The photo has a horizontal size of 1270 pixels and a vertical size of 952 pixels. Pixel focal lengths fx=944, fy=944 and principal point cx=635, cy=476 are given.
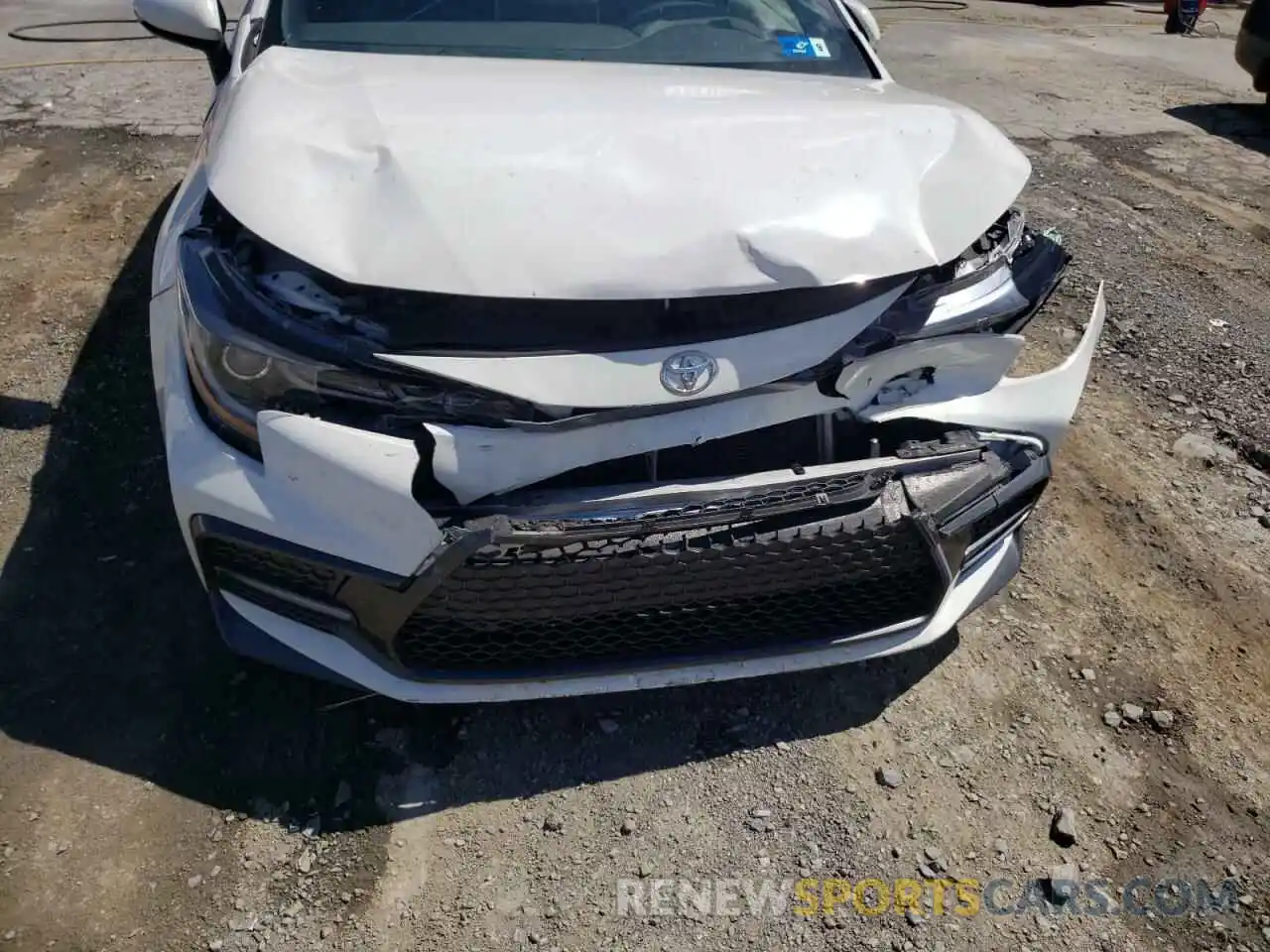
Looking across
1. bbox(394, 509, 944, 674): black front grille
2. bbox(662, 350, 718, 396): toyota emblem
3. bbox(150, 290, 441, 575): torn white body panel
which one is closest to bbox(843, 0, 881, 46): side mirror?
bbox(662, 350, 718, 396): toyota emblem

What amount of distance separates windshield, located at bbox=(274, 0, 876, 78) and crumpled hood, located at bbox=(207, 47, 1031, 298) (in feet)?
1.26

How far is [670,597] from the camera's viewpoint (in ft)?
5.93

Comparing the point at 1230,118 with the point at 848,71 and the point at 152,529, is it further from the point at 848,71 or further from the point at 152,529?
the point at 152,529

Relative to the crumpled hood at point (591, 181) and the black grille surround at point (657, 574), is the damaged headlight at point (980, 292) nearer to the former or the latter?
the crumpled hood at point (591, 181)

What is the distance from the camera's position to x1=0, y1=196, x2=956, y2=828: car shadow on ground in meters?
2.07

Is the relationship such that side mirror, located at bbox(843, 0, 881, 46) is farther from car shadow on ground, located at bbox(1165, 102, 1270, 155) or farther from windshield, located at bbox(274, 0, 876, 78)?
car shadow on ground, located at bbox(1165, 102, 1270, 155)

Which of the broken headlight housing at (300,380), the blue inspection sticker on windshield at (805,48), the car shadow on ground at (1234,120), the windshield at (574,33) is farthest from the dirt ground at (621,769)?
the car shadow on ground at (1234,120)

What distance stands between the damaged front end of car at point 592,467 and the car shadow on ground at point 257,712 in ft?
0.93

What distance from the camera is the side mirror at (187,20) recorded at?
295 cm

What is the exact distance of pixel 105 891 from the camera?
6.02ft

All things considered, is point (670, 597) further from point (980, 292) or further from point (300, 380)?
point (980, 292)

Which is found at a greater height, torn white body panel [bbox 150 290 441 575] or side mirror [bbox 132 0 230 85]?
side mirror [bbox 132 0 230 85]

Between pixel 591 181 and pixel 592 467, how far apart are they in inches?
23.3

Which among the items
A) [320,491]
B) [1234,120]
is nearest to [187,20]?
[320,491]
